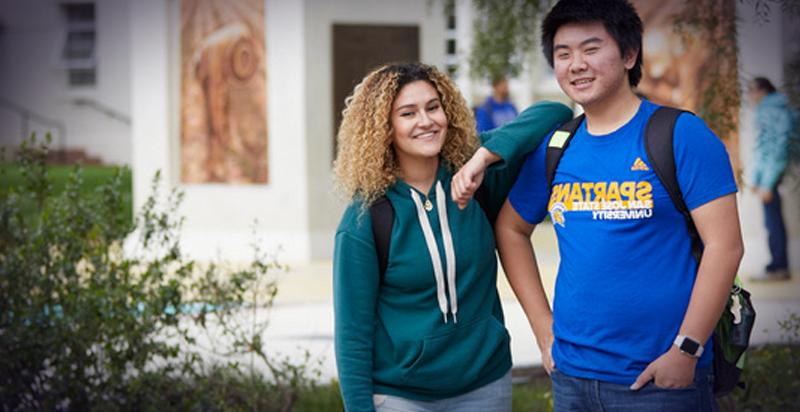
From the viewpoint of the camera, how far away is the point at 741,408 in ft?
18.4

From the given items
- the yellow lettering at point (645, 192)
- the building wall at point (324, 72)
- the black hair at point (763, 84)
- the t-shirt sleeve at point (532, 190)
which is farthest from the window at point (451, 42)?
the yellow lettering at point (645, 192)

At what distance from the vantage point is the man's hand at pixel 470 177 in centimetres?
327

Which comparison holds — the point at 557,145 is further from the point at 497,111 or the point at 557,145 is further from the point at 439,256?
the point at 497,111

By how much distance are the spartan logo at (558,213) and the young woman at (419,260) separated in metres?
0.23

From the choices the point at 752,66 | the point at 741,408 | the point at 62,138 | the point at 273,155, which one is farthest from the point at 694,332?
the point at 62,138

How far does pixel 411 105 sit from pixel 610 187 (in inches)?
27.5

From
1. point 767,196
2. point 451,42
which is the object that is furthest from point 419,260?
point 451,42

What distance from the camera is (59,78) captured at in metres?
34.3

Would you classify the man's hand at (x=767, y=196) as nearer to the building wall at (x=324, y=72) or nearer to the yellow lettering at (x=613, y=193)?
the building wall at (x=324, y=72)

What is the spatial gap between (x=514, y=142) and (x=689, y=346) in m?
0.78

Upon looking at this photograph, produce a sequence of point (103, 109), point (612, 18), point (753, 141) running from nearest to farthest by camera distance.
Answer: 1. point (612, 18)
2. point (753, 141)
3. point (103, 109)

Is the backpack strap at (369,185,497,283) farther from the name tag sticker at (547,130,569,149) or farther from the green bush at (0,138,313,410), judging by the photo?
the green bush at (0,138,313,410)

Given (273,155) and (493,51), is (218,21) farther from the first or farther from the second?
(493,51)

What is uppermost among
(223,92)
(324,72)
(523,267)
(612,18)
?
(324,72)
